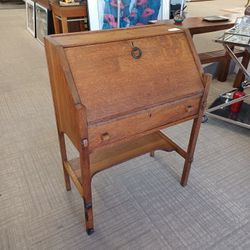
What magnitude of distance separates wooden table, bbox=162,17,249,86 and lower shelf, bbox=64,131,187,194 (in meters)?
1.02

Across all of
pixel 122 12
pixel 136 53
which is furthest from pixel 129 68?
pixel 122 12

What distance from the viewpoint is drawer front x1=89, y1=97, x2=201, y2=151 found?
1004mm

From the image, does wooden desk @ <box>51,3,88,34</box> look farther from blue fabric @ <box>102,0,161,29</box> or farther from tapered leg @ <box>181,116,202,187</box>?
tapered leg @ <box>181,116,202,187</box>

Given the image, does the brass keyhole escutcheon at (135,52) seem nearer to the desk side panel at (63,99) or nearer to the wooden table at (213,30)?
the desk side panel at (63,99)

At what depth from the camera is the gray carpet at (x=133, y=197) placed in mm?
1330

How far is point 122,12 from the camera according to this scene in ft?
10.2

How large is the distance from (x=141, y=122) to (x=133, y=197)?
67cm

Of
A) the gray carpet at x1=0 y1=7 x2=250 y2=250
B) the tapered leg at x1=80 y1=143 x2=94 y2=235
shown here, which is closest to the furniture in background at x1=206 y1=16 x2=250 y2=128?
the gray carpet at x1=0 y1=7 x2=250 y2=250

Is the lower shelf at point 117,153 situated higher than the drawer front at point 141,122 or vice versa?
the drawer front at point 141,122

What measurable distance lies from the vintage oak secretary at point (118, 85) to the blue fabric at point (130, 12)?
6.44 ft

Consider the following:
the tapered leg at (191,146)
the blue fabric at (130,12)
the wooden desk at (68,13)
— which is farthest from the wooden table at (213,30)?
the wooden desk at (68,13)

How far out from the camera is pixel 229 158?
190 centimetres

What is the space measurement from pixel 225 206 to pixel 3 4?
29.6 feet

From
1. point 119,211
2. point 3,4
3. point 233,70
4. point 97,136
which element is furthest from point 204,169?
point 3,4
